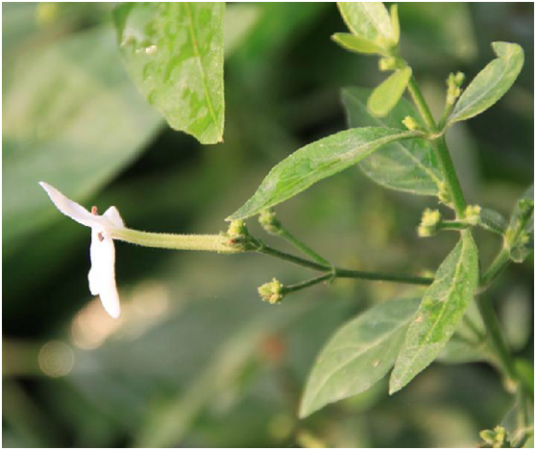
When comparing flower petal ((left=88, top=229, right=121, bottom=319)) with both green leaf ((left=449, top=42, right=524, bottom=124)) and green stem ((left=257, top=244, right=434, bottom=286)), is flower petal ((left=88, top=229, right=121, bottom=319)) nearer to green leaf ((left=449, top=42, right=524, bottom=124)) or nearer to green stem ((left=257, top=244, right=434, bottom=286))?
green stem ((left=257, top=244, right=434, bottom=286))

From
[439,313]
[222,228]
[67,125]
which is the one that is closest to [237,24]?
[67,125]

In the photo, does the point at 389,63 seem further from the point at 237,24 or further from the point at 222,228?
the point at 222,228

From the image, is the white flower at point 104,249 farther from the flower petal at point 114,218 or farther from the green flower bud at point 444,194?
the green flower bud at point 444,194

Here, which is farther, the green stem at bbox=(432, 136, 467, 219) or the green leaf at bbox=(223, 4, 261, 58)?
the green leaf at bbox=(223, 4, 261, 58)

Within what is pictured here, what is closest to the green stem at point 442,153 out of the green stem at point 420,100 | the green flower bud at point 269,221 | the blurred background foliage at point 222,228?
the green stem at point 420,100

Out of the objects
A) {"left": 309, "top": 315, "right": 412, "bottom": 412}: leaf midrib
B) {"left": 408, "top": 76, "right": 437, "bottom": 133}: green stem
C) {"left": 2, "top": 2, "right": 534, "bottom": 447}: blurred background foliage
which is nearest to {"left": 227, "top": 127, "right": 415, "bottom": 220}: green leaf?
{"left": 408, "top": 76, "right": 437, "bottom": 133}: green stem

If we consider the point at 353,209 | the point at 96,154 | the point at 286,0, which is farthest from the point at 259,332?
the point at 286,0

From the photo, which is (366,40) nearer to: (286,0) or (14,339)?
(286,0)
